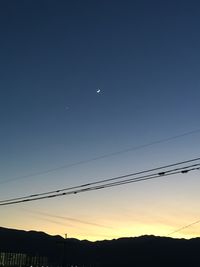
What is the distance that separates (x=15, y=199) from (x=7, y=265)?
105 meters

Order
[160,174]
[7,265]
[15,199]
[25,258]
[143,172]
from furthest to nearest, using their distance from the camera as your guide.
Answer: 1. [25,258]
2. [7,265]
3. [15,199]
4. [143,172]
5. [160,174]

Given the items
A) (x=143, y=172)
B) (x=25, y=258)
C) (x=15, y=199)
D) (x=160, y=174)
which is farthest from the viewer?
(x=25, y=258)

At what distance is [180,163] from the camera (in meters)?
22.1

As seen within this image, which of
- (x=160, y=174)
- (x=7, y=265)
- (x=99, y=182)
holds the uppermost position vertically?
(x=7, y=265)

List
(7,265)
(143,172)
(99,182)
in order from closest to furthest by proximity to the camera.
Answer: (143,172)
(99,182)
(7,265)

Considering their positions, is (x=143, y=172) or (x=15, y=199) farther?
(x=15, y=199)

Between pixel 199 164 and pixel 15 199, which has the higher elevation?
pixel 15 199

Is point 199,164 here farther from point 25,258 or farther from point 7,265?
point 25,258

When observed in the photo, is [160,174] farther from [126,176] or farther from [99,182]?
[99,182]

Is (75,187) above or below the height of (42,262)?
below

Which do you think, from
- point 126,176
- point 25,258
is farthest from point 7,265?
point 126,176

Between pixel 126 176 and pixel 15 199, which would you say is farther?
pixel 15 199

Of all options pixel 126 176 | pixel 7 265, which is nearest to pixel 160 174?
pixel 126 176

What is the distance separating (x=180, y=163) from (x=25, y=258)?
135m
